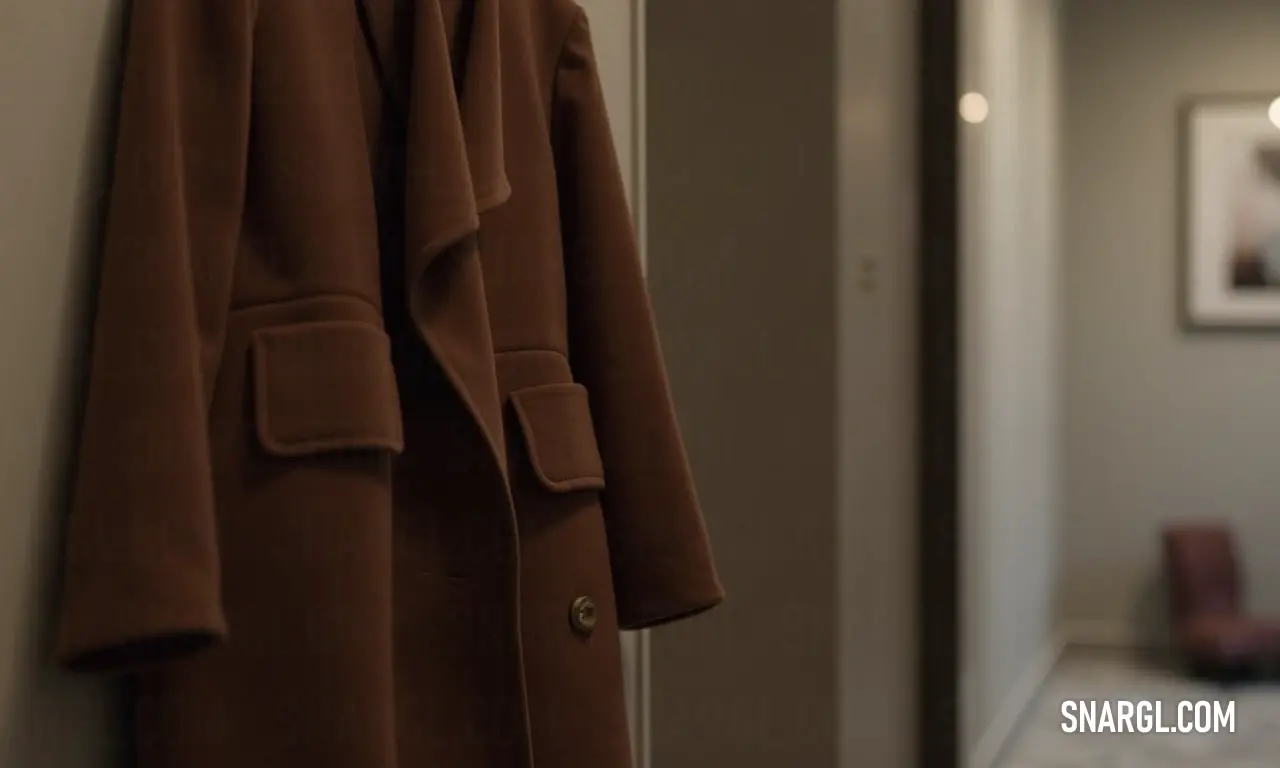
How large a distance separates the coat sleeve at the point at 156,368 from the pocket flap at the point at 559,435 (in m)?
0.29

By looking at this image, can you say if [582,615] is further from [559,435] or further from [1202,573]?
[1202,573]

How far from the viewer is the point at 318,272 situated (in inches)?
32.8

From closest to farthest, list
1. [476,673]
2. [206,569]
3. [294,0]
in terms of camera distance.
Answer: [206,569], [294,0], [476,673]

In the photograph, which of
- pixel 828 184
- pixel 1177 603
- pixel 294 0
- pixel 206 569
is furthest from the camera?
pixel 1177 603

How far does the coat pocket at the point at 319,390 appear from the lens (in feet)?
2.65

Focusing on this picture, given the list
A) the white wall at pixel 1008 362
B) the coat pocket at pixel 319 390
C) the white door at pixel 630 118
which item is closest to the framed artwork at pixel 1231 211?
the white wall at pixel 1008 362

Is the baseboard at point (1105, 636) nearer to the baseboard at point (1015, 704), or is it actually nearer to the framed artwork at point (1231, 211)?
the baseboard at point (1015, 704)

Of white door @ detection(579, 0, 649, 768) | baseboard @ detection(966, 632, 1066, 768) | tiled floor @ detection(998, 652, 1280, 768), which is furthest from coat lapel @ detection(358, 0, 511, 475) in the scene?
tiled floor @ detection(998, 652, 1280, 768)

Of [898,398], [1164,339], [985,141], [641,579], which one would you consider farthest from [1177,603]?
[641,579]

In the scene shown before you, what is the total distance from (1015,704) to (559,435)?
2.61 meters

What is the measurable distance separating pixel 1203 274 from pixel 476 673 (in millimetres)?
3749

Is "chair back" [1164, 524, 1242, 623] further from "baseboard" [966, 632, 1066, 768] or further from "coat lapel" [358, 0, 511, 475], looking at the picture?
"coat lapel" [358, 0, 511, 475]

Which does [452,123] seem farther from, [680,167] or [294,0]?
[680,167]

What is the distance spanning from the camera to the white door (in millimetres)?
1356
